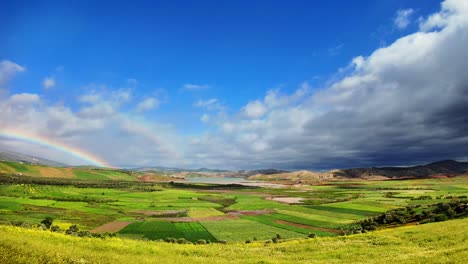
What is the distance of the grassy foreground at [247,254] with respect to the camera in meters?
16.8

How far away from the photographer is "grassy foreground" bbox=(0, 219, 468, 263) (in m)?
16.8

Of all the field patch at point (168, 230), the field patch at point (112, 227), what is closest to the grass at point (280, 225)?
the field patch at point (168, 230)

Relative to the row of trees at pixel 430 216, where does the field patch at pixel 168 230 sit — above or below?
below

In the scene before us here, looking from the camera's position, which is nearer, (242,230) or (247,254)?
(247,254)

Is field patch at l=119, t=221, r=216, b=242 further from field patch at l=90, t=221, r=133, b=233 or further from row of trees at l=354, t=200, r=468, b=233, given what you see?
row of trees at l=354, t=200, r=468, b=233

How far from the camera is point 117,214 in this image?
102125mm

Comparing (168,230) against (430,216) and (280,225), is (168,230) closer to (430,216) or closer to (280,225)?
(280,225)

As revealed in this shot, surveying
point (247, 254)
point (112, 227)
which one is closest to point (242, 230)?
point (112, 227)

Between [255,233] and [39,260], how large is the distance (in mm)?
60590

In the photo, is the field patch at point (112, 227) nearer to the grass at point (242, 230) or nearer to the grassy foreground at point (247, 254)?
the grass at point (242, 230)

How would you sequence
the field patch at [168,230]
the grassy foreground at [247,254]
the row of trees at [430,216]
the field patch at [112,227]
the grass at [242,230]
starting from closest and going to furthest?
1. the grassy foreground at [247,254]
2. the row of trees at [430,216]
3. the grass at [242,230]
4. the field patch at [168,230]
5. the field patch at [112,227]

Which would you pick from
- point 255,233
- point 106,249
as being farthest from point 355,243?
point 255,233

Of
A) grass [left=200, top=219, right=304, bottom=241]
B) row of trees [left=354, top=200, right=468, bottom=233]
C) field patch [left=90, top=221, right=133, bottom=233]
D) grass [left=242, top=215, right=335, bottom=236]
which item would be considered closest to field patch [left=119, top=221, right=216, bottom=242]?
field patch [left=90, top=221, right=133, bottom=233]

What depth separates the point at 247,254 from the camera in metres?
31.5
